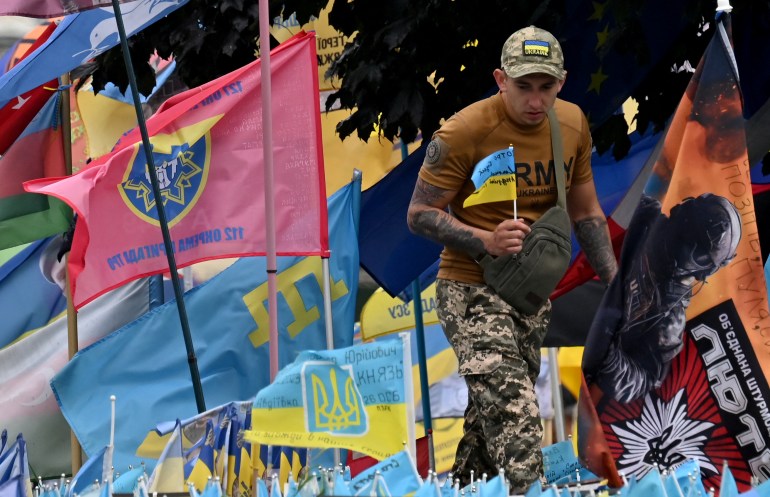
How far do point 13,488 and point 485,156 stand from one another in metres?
2.16

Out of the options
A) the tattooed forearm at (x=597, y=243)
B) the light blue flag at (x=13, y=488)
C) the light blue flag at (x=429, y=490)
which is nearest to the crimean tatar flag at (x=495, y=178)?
the tattooed forearm at (x=597, y=243)

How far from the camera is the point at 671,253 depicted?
6.17 m

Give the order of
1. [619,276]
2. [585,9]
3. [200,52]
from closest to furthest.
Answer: [619,276]
[585,9]
[200,52]

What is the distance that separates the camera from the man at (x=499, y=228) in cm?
636

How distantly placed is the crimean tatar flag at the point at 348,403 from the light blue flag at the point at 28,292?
8.89m

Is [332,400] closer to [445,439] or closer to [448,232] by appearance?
[448,232]

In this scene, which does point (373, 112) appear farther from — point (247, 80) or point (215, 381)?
point (215, 381)

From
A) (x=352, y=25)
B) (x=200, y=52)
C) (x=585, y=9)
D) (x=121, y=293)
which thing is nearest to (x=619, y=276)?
(x=585, y=9)

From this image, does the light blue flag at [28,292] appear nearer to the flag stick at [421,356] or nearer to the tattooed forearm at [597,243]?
the flag stick at [421,356]

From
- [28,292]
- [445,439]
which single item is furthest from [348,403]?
[28,292]

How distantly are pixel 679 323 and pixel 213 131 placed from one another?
14.9 feet

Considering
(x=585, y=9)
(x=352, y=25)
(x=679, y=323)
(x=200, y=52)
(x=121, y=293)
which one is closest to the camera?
(x=679, y=323)

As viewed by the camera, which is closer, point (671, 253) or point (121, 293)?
point (671, 253)

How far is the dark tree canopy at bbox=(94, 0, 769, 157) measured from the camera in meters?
8.96
